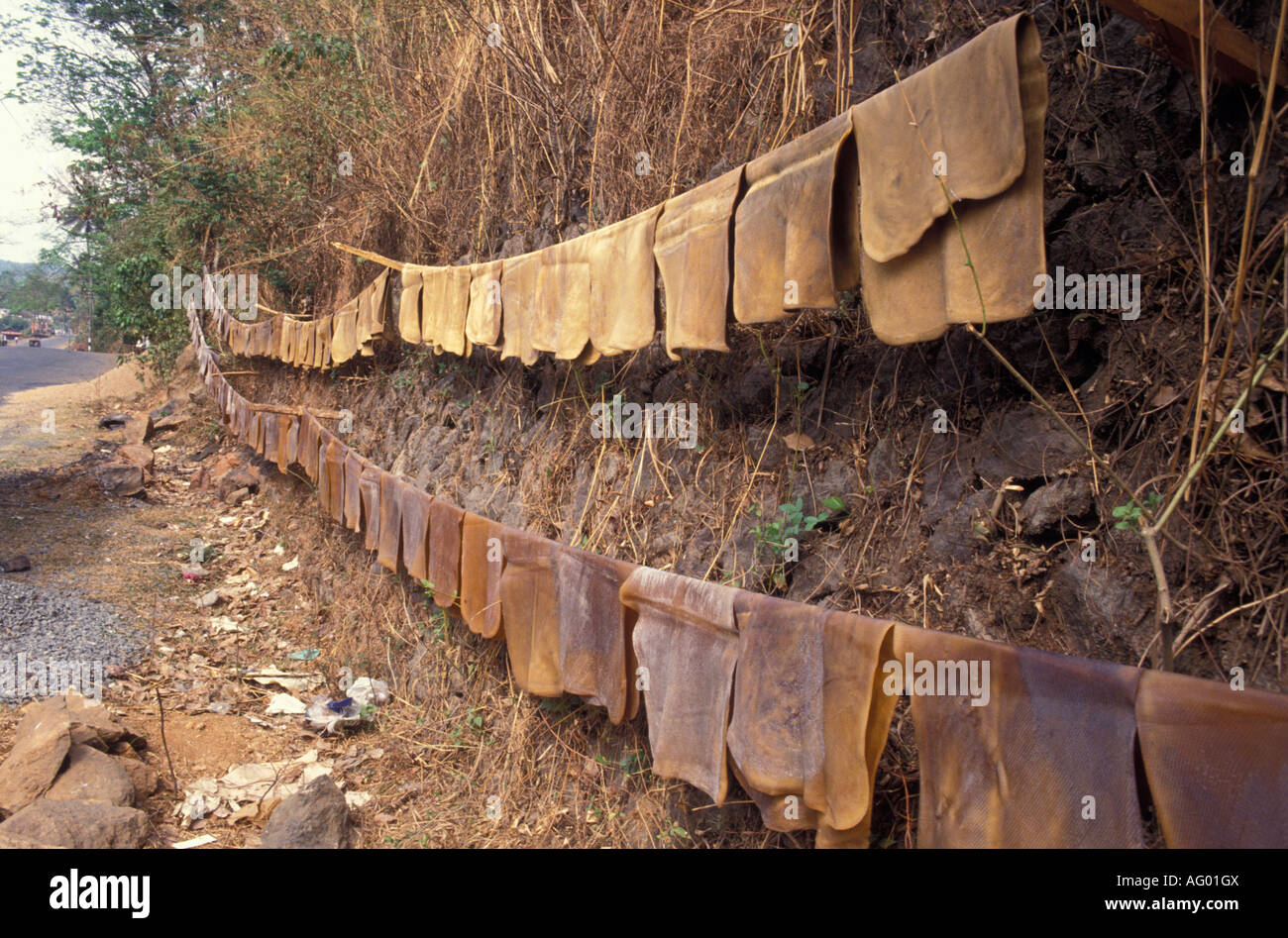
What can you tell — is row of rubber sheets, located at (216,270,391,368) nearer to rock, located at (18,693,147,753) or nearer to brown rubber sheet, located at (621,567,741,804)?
rock, located at (18,693,147,753)

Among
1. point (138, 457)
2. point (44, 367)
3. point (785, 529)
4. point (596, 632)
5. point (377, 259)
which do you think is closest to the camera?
point (785, 529)

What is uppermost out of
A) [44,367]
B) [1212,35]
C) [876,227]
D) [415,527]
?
[44,367]

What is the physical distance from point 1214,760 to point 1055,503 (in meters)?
0.72

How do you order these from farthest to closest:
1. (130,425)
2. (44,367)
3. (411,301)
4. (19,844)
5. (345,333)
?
(44,367), (130,425), (345,333), (411,301), (19,844)

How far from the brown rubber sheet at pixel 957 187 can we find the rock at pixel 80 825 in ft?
12.1

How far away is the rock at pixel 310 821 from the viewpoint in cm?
368

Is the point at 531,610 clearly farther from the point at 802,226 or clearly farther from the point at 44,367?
the point at 44,367

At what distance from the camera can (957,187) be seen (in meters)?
1.73

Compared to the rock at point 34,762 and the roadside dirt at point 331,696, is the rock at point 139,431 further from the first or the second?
the rock at point 34,762

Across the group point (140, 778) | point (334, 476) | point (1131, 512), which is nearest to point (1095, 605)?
point (1131, 512)

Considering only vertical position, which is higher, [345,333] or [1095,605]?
[345,333]

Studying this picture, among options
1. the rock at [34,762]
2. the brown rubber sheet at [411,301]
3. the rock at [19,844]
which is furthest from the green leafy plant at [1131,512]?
the rock at [34,762]

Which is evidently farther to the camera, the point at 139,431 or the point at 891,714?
the point at 139,431

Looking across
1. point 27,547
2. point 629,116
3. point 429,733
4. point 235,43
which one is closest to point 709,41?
point 629,116
